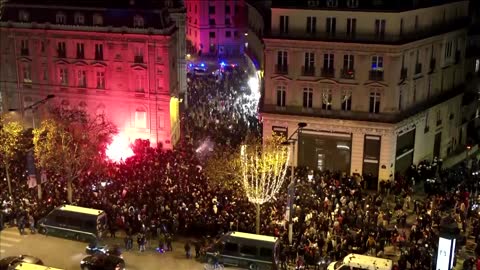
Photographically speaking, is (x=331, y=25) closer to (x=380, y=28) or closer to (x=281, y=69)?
(x=380, y=28)

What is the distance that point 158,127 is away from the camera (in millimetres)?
69812

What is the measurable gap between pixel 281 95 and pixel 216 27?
67.2 m

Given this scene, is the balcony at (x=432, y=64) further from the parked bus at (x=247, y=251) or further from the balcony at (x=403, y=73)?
the parked bus at (x=247, y=251)

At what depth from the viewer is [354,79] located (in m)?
59.2

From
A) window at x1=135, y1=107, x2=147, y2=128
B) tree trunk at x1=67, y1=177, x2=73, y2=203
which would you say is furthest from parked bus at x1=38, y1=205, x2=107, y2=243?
window at x1=135, y1=107, x2=147, y2=128

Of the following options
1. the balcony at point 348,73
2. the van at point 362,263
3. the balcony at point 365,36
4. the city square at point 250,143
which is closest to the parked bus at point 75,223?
the city square at point 250,143

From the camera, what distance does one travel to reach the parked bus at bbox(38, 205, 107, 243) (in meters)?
46.9

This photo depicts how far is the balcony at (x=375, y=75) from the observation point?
58375 mm

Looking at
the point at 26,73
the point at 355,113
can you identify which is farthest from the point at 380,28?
the point at 26,73

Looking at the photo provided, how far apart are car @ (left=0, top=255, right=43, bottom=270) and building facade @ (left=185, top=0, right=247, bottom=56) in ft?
284

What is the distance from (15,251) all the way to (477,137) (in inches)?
2072

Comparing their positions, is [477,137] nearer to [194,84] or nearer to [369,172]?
[369,172]

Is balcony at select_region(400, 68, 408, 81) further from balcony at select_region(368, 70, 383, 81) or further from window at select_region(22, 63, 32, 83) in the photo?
window at select_region(22, 63, 32, 83)

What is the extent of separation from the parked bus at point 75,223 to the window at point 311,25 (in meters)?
25.5
